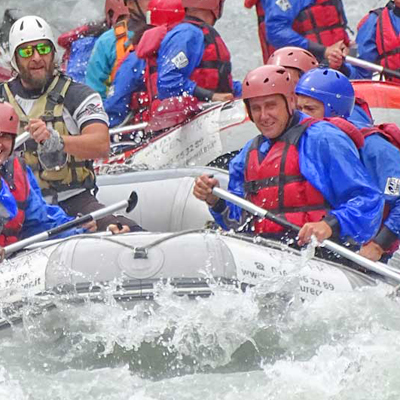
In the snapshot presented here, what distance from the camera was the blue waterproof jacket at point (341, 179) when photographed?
20.2 feet

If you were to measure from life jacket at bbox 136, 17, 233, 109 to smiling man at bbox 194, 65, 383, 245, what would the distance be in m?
2.73

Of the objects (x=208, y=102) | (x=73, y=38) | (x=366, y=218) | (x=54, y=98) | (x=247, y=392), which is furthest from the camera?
(x=73, y=38)

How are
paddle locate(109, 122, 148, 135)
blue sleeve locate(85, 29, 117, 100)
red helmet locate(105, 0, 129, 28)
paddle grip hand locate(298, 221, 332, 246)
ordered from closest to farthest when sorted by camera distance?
paddle grip hand locate(298, 221, 332, 246)
paddle locate(109, 122, 148, 135)
blue sleeve locate(85, 29, 117, 100)
red helmet locate(105, 0, 129, 28)

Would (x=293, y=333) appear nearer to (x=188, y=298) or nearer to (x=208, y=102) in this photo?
(x=188, y=298)

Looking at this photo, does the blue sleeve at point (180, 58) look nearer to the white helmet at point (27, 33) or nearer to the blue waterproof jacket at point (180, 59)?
the blue waterproof jacket at point (180, 59)

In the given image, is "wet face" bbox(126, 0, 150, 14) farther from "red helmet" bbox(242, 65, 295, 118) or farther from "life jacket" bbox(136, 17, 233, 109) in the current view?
"red helmet" bbox(242, 65, 295, 118)

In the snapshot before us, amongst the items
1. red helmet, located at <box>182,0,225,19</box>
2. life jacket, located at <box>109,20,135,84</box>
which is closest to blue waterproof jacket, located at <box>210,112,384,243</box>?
red helmet, located at <box>182,0,225,19</box>

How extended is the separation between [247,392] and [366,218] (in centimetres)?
123

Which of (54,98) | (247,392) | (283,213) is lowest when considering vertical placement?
(247,392)

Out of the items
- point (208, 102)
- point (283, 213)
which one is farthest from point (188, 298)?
point (208, 102)

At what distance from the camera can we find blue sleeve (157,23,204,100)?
9.02 m

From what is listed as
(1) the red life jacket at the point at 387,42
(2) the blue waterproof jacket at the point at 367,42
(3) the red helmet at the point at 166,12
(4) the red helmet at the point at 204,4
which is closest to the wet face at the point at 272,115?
(4) the red helmet at the point at 204,4

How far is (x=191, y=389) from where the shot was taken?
5.35 meters

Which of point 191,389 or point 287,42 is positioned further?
point 287,42
